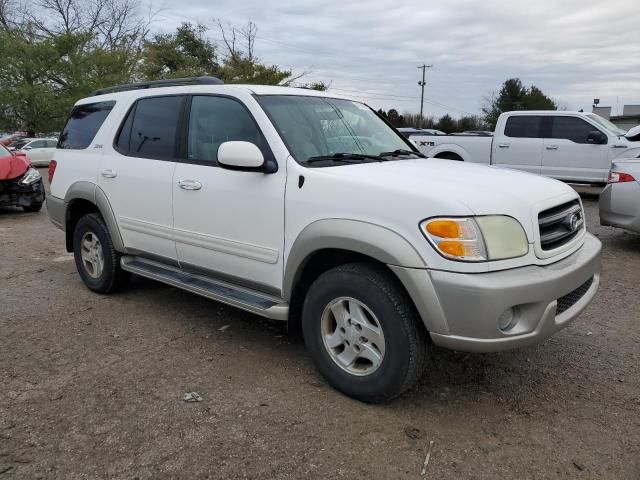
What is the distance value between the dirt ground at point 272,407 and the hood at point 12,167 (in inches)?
246

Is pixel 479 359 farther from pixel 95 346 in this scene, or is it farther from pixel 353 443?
pixel 95 346

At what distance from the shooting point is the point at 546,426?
9.30 feet

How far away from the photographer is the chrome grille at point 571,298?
2900 millimetres

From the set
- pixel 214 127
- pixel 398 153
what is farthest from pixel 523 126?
pixel 214 127

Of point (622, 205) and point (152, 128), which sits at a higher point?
point (152, 128)

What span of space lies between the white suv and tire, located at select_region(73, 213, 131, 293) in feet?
0.75

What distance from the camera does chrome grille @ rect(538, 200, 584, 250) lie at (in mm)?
2889

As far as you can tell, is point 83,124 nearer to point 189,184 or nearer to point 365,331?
point 189,184

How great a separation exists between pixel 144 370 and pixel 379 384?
5.25 ft

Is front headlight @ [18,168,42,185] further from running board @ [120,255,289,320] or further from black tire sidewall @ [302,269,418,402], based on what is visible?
black tire sidewall @ [302,269,418,402]

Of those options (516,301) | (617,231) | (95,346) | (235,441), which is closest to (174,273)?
(95,346)

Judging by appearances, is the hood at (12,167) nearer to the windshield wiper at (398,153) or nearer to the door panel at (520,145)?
the windshield wiper at (398,153)

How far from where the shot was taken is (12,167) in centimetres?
984

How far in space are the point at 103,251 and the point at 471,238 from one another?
354 centimetres
